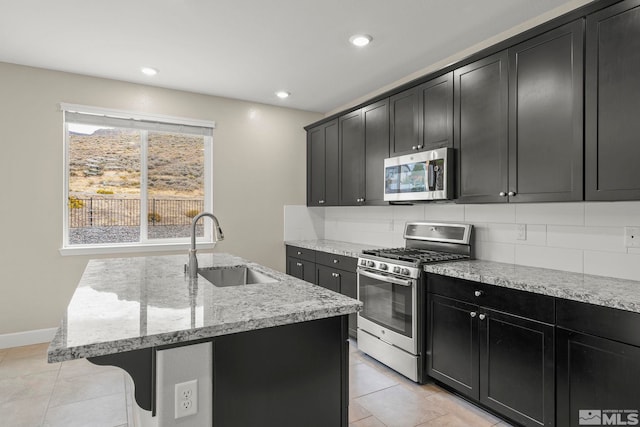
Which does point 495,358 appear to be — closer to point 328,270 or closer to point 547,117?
point 547,117

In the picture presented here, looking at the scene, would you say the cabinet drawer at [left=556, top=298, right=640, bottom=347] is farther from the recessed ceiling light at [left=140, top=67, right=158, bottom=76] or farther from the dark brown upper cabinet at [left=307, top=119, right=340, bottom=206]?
the recessed ceiling light at [left=140, top=67, right=158, bottom=76]

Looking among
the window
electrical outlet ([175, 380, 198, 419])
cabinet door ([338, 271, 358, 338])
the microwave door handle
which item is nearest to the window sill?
the window

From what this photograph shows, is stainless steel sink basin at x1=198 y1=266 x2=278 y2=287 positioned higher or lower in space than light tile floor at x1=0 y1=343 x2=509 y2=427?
higher

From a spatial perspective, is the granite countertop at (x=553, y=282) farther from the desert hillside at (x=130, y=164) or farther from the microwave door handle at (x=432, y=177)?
the desert hillside at (x=130, y=164)

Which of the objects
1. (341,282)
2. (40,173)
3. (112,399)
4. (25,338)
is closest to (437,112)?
(341,282)

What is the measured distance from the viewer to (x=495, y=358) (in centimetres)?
220

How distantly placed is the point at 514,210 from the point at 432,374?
4.45 feet

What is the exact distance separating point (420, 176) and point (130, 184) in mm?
3111

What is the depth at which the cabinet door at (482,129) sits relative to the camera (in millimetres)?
2438

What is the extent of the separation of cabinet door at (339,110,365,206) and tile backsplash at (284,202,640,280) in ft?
1.63

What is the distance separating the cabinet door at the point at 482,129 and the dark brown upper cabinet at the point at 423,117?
0.28 ft

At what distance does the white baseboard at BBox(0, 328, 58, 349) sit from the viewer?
3.39 m

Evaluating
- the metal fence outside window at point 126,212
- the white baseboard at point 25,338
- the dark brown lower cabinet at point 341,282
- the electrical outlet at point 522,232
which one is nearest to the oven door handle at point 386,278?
the dark brown lower cabinet at point 341,282

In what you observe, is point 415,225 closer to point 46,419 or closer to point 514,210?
point 514,210
